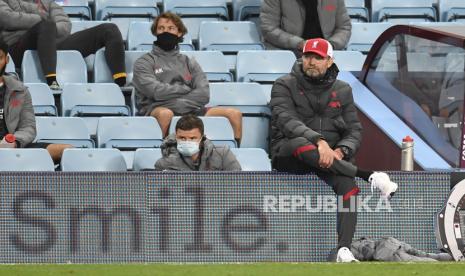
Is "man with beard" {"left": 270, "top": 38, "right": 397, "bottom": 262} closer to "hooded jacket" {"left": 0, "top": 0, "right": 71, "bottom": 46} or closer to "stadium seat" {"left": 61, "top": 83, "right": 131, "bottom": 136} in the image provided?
"stadium seat" {"left": 61, "top": 83, "right": 131, "bottom": 136}

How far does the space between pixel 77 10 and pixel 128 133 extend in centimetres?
304

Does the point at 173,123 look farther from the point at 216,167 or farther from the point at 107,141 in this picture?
the point at 216,167

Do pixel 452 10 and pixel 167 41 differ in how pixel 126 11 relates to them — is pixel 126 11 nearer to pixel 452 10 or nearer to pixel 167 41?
pixel 167 41

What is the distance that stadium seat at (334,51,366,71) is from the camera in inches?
557

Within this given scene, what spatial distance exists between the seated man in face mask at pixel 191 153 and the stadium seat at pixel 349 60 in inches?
142

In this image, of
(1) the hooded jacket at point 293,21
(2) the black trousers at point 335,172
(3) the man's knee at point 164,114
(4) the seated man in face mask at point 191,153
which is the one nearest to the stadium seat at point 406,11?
(1) the hooded jacket at point 293,21

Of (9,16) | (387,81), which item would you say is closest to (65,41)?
(9,16)

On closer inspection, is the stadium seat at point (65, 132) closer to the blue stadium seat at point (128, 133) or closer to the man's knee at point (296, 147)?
the blue stadium seat at point (128, 133)

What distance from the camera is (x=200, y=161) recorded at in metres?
10.8

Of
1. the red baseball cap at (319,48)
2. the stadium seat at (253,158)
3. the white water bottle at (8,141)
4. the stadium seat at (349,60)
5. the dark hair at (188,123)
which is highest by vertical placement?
the red baseball cap at (319,48)

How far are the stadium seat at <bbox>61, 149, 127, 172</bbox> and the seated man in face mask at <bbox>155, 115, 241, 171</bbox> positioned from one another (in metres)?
1.13

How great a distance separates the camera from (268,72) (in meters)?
14.0

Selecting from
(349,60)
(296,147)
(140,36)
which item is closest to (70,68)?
(140,36)

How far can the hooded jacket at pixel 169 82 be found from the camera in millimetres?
12805
